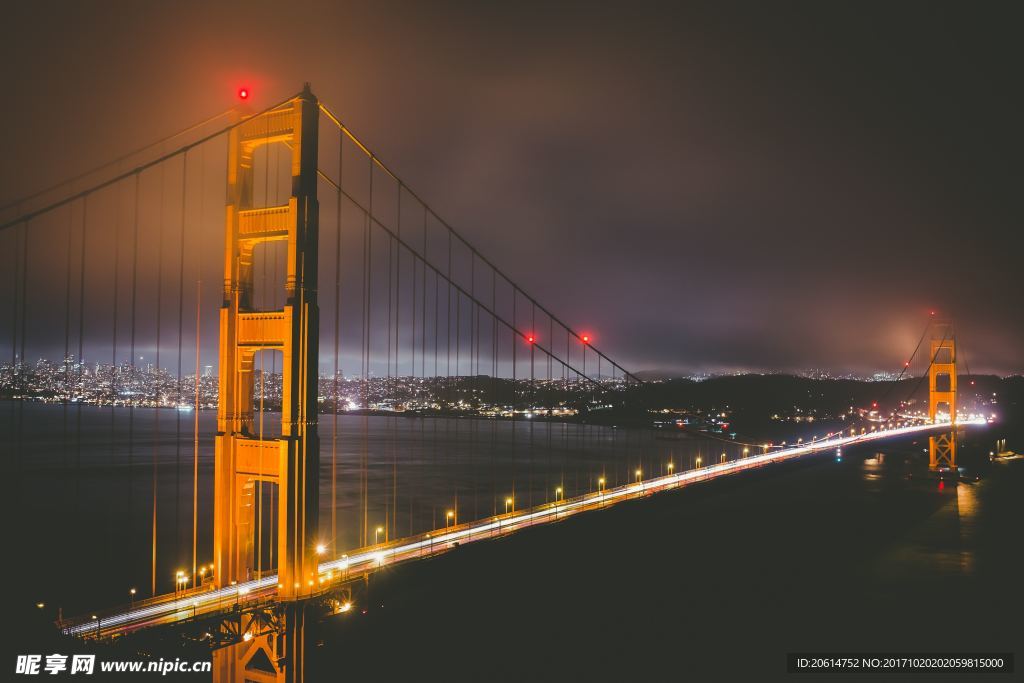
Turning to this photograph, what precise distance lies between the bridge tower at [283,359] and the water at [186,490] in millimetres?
2175

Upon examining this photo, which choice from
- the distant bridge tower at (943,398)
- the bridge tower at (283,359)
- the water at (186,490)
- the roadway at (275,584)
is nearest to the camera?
the roadway at (275,584)

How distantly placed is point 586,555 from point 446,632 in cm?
1248

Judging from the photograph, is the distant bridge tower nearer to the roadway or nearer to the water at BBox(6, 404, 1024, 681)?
the water at BBox(6, 404, 1024, 681)

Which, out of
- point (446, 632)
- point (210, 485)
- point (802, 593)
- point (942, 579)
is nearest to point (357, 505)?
point (210, 485)

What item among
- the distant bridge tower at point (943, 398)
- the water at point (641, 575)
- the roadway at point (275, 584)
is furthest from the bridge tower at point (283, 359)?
the distant bridge tower at point (943, 398)

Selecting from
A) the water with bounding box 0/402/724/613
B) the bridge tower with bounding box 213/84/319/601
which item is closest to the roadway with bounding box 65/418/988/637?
the bridge tower with bounding box 213/84/319/601

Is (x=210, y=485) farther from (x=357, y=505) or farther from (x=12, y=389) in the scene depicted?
(x=12, y=389)

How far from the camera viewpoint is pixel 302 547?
12414mm

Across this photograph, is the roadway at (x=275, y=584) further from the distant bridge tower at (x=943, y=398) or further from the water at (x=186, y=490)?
the distant bridge tower at (x=943, y=398)

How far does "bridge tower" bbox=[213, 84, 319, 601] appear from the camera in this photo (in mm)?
12375

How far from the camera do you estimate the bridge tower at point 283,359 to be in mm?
12375

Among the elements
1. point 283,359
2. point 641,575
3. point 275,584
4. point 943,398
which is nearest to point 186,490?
point 641,575

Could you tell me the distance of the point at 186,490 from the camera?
5484cm

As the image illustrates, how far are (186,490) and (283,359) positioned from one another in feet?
163
